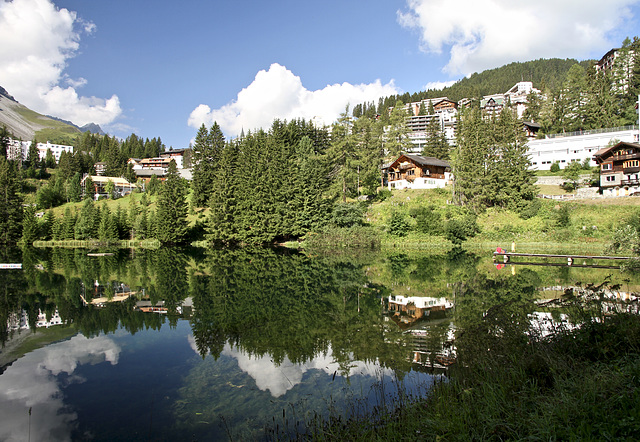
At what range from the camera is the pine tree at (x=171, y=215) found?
4816cm

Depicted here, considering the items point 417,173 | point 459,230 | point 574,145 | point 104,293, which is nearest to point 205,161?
point 417,173

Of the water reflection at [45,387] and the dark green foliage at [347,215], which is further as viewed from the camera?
the dark green foliage at [347,215]

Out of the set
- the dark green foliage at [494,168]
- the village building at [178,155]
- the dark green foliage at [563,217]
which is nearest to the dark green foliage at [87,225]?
the dark green foliage at [494,168]

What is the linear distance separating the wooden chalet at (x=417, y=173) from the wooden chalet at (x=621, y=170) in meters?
21.4

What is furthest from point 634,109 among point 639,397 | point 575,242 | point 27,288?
point 27,288

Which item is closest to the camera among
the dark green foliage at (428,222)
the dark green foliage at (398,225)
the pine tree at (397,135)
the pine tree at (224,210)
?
the dark green foliage at (428,222)

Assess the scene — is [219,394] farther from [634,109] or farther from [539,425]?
[634,109]

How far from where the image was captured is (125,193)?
83.6 meters

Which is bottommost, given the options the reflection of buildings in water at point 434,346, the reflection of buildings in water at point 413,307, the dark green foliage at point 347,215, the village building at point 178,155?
the reflection of buildings in water at point 413,307

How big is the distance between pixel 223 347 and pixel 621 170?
58.1 meters

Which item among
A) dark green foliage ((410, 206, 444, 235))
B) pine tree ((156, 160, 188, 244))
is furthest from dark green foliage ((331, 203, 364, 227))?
pine tree ((156, 160, 188, 244))

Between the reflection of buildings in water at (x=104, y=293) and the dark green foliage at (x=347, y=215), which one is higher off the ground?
the dark green foliage at (x=347, y=215)

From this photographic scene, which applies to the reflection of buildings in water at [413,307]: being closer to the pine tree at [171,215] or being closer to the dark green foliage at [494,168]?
the dark green foliage at [494,168]

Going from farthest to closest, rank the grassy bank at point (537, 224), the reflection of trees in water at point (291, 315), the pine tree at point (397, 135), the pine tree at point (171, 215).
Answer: the pine tree at point (397, 135) < the pine tree at point (171, 215) < the grassy bank at point (537, 224) < the reflection of trees in water at point (291, 315)
